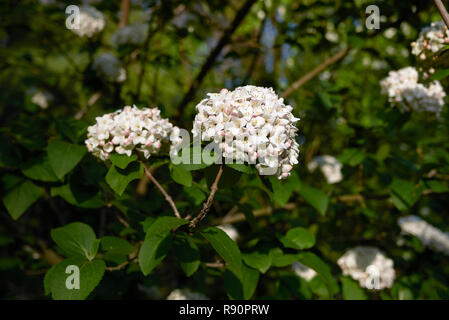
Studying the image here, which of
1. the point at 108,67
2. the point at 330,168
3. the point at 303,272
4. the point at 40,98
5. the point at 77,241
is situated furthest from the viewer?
the point at 40,98

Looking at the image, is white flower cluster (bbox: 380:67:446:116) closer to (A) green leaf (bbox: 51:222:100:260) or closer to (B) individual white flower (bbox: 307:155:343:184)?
(B) individual white flower (bbox: 307:155:343:184)

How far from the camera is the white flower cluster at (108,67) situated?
2879 mm

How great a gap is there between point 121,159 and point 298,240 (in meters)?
1.04

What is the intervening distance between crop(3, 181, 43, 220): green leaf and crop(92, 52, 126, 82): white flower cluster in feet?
4.48

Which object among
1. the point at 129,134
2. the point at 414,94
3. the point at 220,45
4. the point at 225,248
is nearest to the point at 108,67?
the point at 220,45

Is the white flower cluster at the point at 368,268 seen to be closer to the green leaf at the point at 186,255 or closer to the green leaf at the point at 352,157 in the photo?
the green leaf at the point at 352,157

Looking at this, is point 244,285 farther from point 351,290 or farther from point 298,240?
point 351,290

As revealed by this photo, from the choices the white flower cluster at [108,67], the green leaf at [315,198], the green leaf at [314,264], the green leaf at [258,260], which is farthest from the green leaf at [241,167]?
the white flower cluster at [108,67]

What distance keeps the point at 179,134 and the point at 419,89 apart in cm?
158

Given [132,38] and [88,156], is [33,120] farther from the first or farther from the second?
[132,38]

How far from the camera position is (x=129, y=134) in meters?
1.41

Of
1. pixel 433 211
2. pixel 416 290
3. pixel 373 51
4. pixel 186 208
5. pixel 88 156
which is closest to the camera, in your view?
pixel 88 156

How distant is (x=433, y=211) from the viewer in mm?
4406
